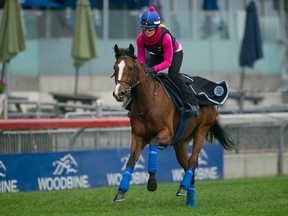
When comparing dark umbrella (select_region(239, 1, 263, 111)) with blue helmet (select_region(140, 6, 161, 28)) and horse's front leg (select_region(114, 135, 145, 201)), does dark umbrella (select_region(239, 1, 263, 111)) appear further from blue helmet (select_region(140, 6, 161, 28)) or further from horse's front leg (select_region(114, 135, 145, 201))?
horse's front leg (select_region(114, 135, 145, 201))

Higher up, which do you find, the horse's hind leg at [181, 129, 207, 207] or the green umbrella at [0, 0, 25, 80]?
the green umbrella at [0, 0, 25, 80]

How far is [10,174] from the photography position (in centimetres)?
1650

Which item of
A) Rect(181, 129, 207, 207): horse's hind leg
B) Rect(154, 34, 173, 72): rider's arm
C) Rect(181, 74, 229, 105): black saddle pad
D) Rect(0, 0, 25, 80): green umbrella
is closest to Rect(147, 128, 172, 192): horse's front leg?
Rect(181, 129, 207, 207): horse's hind leg

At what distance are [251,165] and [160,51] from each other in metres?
7.55

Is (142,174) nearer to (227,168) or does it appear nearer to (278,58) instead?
(227,168)

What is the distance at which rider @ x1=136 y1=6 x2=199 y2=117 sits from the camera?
1272cm

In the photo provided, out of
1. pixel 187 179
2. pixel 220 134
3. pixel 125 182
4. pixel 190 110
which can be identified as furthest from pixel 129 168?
pixel 220 134

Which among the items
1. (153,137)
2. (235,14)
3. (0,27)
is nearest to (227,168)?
(0,27)

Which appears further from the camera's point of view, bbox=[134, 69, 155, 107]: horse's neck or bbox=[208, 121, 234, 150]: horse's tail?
bbox=[208, 121, 234, 150]: horse's tail

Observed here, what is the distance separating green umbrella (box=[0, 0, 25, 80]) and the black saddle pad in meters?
7.77

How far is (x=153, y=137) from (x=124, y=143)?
5660 mm

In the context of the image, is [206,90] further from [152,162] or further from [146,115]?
[152,162]

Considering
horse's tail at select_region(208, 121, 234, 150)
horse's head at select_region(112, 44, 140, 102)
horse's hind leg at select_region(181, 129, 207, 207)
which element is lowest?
horse's hind leg at select_region(181, 129, 207, 207)

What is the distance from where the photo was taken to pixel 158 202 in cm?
1346
